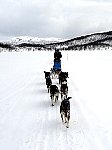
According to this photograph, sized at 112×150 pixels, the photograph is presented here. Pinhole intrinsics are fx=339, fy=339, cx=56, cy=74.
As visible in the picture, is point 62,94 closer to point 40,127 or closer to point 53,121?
point 53,121

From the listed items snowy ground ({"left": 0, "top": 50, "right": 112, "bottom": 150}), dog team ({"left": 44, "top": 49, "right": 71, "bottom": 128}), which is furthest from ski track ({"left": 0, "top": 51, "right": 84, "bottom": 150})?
dog team ({"left": 44, "top": 49, "right": 71, "bottom": 128})

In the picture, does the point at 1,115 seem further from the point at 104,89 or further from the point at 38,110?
the point at 104,89

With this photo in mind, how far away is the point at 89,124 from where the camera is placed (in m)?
9.24

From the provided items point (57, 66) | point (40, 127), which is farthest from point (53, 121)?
point (57, 66)

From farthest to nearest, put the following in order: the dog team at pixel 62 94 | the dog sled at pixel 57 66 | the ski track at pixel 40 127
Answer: the dog sled at pixel 57 66, the dog team at pixel 62 94, the ski track at pixel 40 127

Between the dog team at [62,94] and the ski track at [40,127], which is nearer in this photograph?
the ski track at [40,127]

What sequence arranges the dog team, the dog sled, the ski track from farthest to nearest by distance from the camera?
the dog sled
the dog team
the ski track

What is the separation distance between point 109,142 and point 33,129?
2.17 metres

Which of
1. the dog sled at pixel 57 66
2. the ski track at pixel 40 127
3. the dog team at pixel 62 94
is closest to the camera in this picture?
the ski track at pixel 40 127

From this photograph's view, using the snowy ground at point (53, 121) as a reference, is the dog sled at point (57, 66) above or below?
above

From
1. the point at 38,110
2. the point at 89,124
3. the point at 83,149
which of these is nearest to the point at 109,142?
the point at 83,149

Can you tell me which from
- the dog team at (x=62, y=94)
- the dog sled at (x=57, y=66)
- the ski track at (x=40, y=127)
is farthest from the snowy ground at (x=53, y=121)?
the dog sled at (x=57, y=66)

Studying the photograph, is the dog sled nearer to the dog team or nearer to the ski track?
the dog team

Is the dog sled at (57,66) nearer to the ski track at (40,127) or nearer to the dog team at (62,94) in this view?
the dog team at (62,94)
